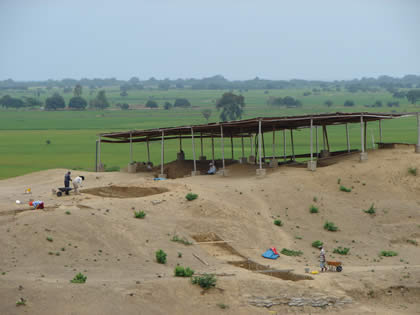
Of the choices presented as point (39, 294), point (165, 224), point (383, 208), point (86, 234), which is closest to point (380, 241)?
point (383, 208)

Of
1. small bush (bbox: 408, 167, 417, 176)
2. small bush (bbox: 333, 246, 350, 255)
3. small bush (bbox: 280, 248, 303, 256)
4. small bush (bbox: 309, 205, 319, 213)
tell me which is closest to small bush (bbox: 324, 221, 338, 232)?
small bush (bbox: 309, 205, 319, 213)

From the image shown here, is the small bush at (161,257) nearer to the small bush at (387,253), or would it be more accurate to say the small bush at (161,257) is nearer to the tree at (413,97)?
the small bush at (387,253)

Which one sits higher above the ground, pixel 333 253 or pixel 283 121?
pixel 283 121

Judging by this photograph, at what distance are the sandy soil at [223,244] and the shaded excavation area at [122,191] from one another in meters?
0.05

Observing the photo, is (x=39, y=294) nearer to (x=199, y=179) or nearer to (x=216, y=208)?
(x=216, y=208)

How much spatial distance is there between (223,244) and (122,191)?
7.76 m

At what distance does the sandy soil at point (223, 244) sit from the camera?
1905 cm

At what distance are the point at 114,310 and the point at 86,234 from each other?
5260 mm

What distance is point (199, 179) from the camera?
32625 millimetres

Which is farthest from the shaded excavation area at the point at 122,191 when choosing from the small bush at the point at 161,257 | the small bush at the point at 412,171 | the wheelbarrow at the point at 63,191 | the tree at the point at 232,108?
the tree at the point at 232,108

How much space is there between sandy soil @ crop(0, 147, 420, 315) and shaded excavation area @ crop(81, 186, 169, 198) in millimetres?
54

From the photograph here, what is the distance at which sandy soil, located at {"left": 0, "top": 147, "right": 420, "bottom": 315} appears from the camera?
62.5 feet

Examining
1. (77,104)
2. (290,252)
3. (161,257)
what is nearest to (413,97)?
(77,104)

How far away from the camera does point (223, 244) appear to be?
81.9 feet
